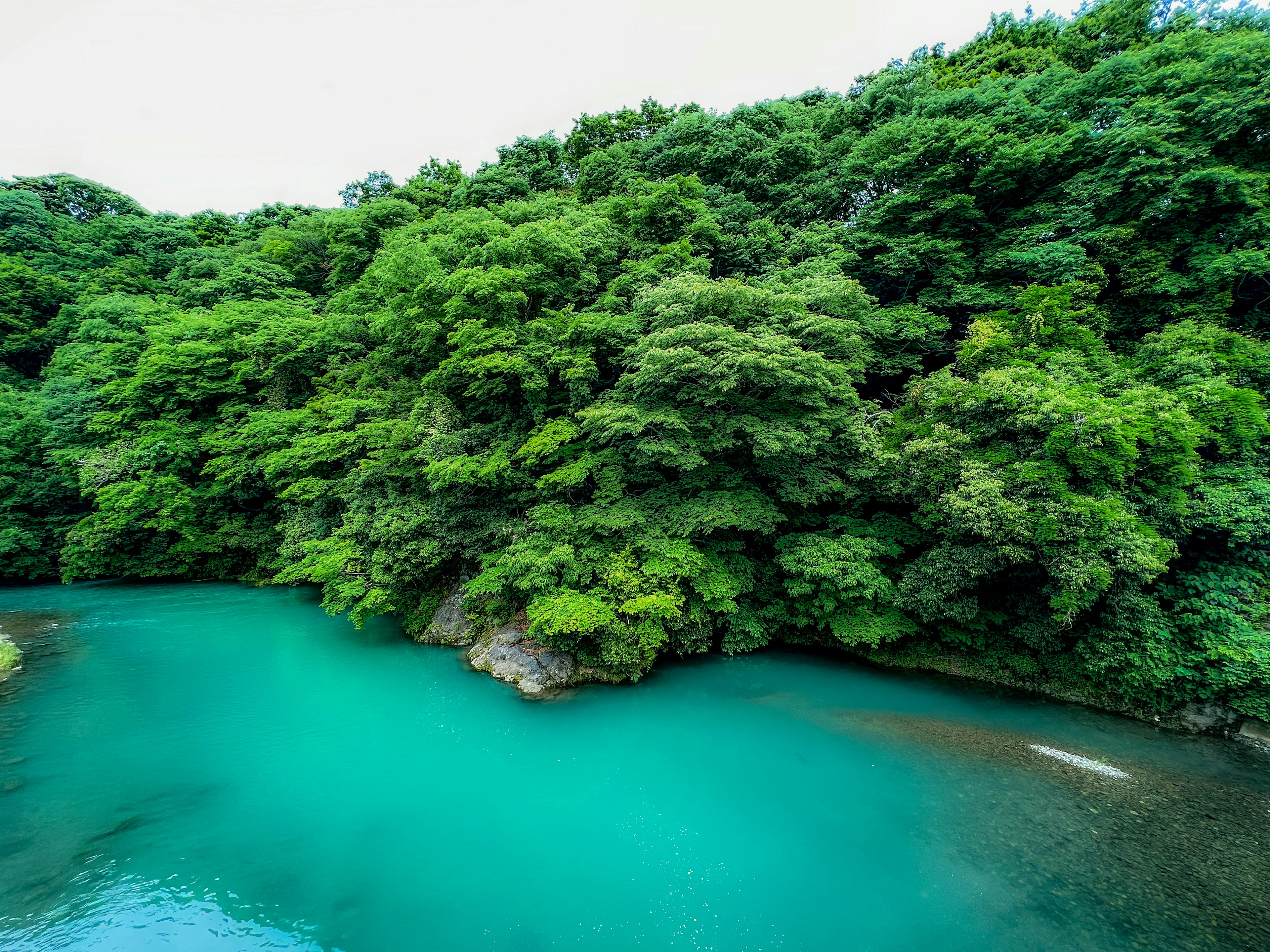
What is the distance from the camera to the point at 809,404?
11156 mm

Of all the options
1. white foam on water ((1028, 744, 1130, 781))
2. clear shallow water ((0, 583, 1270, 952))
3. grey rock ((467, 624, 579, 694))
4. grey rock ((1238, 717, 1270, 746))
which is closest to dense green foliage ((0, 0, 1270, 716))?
grey rock ((1238, 717, 1270, 746))

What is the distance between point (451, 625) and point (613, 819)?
799cm

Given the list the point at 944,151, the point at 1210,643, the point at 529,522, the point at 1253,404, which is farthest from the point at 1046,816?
the point at 944,151

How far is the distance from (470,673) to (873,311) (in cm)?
1471

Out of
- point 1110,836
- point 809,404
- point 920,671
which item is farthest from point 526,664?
point 1110,836

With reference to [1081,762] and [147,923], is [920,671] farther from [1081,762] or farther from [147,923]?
[147,923]

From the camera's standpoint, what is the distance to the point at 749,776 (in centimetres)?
811

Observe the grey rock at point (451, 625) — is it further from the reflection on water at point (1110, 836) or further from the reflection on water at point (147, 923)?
the reflection on water at point (1110, 836)

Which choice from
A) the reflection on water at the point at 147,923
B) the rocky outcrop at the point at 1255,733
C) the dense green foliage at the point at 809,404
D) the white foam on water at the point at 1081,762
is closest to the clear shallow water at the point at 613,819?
the reflection on water at the point at 147,923

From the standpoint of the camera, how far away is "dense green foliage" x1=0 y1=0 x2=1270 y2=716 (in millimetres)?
8859

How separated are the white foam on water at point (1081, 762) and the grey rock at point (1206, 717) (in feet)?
8.09

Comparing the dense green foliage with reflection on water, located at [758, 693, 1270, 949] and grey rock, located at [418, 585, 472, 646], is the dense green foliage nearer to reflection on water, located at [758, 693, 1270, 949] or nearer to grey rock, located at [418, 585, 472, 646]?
grey rock, located at [418, 585, 472, 646]

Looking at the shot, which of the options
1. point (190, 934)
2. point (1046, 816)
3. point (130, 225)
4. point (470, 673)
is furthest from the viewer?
point (130, 225)

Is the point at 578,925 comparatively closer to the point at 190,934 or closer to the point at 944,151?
the point at 190,934
